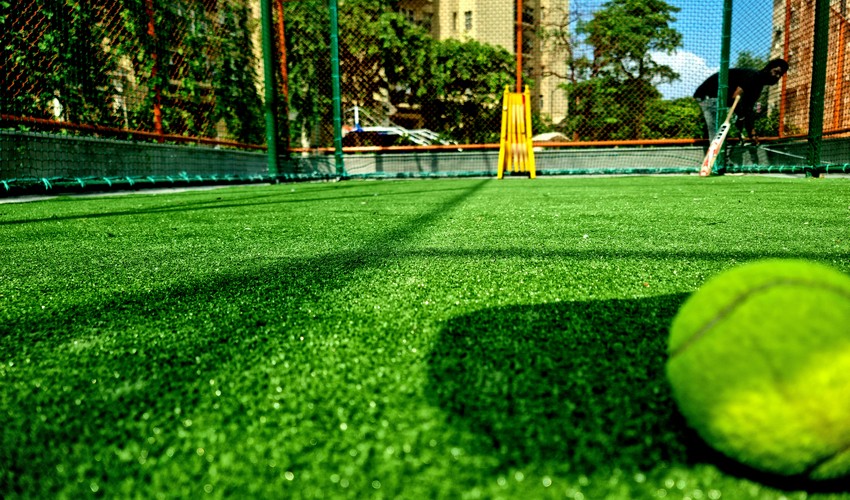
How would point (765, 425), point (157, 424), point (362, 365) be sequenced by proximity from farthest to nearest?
point (362, 365) < point (157, 424) < point (765, 425)

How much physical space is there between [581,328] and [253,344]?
26.3 inches

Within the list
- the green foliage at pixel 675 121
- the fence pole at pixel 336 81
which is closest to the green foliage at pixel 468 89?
the fence pole at pixel 336 81

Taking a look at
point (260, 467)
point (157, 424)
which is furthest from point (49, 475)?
point (260, 467)

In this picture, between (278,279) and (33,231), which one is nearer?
(278,279)

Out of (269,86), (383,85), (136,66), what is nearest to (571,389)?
(136,66)

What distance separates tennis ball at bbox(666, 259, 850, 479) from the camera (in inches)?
24.3

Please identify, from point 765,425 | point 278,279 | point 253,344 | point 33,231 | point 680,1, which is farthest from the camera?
point 680,1

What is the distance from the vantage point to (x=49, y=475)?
0.67 metres

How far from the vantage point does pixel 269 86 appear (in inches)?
310

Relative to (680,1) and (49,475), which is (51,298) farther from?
(680,1)

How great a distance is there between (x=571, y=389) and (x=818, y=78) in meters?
7.51

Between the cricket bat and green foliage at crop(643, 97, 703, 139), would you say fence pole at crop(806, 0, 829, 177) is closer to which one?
the cricket bat

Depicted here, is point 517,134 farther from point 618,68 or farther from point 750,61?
point 750,61

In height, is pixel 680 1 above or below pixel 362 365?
above
